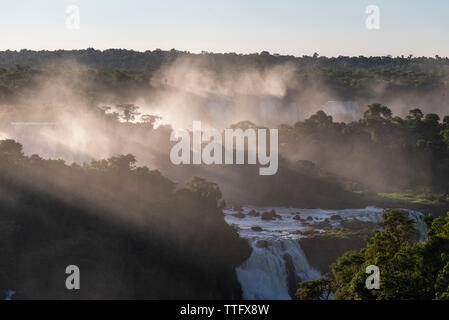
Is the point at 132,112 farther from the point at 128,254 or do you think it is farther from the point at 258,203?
the point at 128,254

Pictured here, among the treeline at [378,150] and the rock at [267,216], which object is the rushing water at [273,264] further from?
the treeline at [378,150]

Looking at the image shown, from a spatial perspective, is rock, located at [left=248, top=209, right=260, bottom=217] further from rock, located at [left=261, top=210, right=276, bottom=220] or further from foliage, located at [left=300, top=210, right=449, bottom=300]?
foliage, located at [left=300, top=210, right=449, bottom=300]

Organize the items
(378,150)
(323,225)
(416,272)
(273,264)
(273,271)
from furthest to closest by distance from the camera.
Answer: (378,150), (323,225), (273,264), (273,271), (416,272)

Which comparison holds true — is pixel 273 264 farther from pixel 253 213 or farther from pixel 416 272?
pixel 416 272

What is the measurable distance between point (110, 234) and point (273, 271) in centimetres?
1874

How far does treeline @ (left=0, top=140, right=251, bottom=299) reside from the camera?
174 ft

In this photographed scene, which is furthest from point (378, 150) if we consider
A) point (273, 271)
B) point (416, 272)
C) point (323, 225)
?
point (416, 272)

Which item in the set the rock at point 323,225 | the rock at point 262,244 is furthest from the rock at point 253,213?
the rock at point 262,244

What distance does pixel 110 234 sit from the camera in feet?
196

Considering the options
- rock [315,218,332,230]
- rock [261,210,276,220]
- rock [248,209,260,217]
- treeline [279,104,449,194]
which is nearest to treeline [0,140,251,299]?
rock [315,218,332,230]

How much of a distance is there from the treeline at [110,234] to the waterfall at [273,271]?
121 centimetres

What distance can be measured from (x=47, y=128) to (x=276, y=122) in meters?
87.4

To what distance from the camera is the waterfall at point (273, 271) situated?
67062 millimetres

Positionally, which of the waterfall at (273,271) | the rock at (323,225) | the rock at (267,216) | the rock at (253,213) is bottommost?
the waterfall at (273,271)
